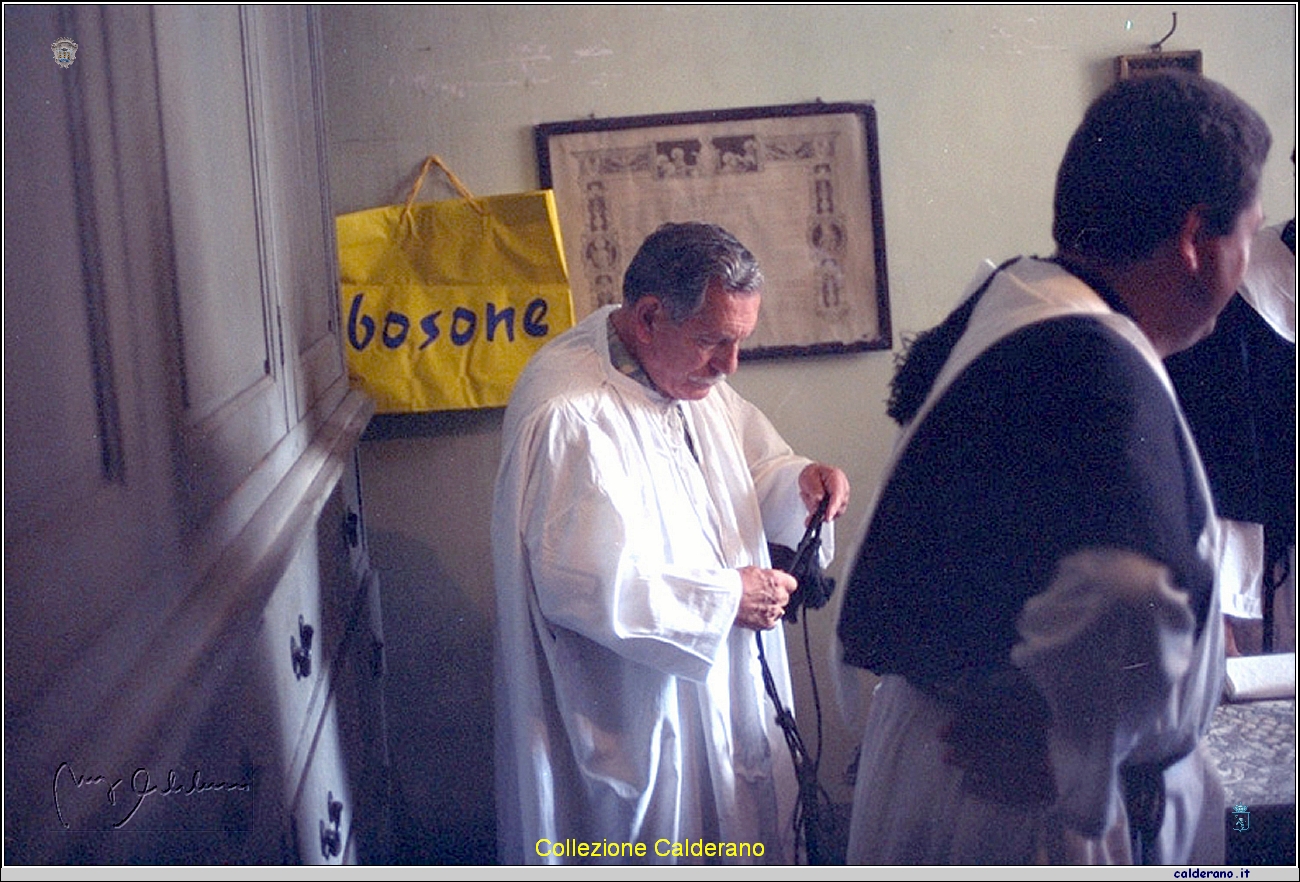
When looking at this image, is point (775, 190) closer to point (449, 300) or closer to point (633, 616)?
point (633, 616)

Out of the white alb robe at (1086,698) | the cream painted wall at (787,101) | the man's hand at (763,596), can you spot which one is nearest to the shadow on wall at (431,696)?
the cream painted wall at (787,101)

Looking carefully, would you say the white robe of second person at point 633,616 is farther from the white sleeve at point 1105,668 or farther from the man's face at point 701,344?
the white sleeve at point 1105,668

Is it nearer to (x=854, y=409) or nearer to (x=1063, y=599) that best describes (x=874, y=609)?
(x=1063, y=599)

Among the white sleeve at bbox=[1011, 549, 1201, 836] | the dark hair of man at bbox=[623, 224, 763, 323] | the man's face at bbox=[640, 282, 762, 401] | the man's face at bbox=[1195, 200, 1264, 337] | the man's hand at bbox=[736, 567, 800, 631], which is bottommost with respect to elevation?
the man's hand at bbox=[736, 567, 800, 631]

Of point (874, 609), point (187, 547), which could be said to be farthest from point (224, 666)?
point (874, 609)

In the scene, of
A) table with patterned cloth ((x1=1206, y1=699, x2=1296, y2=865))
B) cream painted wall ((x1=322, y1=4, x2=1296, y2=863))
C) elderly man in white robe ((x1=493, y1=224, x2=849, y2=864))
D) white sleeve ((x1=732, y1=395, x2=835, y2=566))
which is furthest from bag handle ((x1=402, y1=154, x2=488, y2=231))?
table with patterned cloth ((x1=1206, y1=699, x2=1296, y2=865))
